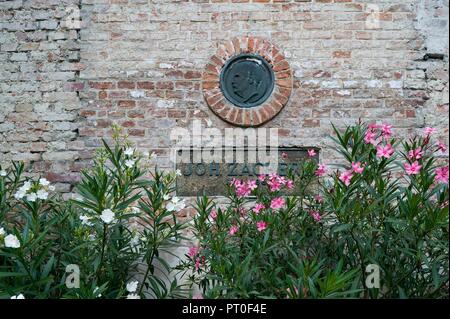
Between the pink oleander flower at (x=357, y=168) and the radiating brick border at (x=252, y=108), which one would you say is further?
→ the radiating brick border at (x=252, y=108)

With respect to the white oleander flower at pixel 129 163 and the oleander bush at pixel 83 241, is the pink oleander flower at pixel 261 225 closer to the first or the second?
the oleander bush at pixel 83 241

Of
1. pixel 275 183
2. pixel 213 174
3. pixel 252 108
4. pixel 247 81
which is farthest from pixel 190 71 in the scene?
pixel 275 183

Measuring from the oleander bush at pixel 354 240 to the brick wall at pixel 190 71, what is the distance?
1.03 m

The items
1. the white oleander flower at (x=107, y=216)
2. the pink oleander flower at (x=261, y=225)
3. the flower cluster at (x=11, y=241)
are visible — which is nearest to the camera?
the flower cluster at (x=11, y=241)

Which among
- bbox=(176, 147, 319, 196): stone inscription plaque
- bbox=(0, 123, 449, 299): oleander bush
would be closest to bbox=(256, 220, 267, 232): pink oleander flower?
bbox=(0, 123, 449, 299): oleander bush

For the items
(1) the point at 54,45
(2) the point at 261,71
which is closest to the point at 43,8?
(1) the point at 54,45

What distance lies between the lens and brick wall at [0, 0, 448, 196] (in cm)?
427

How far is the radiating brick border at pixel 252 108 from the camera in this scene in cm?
423

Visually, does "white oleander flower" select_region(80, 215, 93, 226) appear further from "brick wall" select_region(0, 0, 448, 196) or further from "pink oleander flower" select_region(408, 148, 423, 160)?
"pink oleander flower" select_region(408, 148, 423, 160)

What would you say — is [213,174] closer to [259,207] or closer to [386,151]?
[259,207]

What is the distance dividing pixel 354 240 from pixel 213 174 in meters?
1.45

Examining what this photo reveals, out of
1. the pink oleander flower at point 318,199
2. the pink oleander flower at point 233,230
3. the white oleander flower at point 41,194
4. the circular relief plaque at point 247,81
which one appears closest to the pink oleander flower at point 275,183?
the pink oleander flower at point 318,199

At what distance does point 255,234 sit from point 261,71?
144 centimetres

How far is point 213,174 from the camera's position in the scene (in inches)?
167
